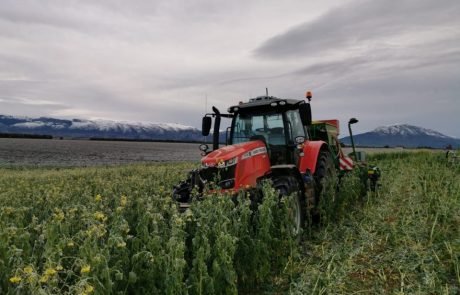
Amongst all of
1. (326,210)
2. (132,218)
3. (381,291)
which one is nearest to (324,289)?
(381,291)

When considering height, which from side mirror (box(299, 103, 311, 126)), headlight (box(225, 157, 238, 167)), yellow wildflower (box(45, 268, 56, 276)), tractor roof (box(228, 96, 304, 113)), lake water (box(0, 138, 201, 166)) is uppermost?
tractor roof (box(228, 96, 304, 113))

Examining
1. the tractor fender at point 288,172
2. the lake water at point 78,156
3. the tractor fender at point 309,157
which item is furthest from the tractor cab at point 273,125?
the lake water at point 78,156

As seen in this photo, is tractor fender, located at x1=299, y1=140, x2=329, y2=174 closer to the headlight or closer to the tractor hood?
the tractor hood

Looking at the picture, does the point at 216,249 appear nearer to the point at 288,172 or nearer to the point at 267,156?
the point at 288,172

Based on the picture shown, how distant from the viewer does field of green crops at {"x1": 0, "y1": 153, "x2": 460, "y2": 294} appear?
3658mm

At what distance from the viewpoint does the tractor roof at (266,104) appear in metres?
8.66

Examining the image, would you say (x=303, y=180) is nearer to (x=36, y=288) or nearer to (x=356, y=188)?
(x=356, y=188)

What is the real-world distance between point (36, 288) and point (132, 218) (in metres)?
2.70

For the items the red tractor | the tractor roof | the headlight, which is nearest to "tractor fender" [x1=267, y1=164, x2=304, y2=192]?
the red tractor

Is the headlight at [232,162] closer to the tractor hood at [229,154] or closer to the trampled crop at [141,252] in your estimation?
the tractor hood at [229,154]

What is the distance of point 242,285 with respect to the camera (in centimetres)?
549

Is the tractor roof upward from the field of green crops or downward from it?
upward

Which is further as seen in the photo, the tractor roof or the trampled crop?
the tractor roof

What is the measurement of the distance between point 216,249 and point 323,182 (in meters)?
4.64
